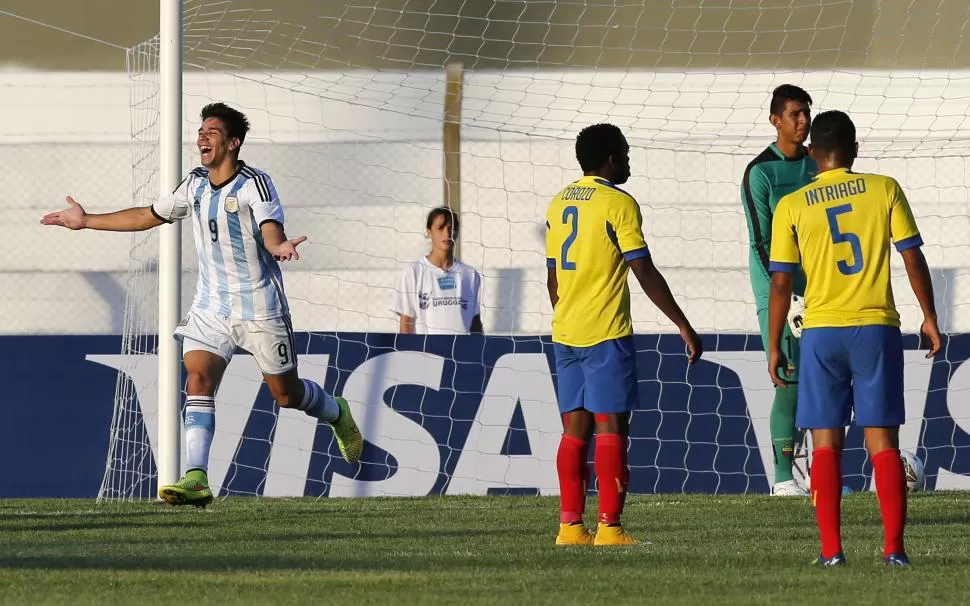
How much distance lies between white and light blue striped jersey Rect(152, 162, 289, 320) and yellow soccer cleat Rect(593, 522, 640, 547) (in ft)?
8.22

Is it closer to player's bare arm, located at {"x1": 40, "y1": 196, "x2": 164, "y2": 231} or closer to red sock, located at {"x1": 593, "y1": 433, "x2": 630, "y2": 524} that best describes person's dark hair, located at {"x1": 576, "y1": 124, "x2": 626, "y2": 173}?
red sock, located at {"x1": 593, "y1": 433, "x2": 630, "y2": 524}

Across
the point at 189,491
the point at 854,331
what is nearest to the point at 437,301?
the point at 189,491

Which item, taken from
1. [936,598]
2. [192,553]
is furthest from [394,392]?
[936,598]

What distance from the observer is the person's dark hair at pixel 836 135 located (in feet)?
19.4

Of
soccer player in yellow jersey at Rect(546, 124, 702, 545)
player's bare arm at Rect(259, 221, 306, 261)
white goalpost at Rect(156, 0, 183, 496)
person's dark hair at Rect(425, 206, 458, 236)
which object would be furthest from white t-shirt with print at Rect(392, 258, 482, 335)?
soccer player in yellow jersey at Rect(546, 124, 702, 545)

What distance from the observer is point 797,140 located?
8930mm

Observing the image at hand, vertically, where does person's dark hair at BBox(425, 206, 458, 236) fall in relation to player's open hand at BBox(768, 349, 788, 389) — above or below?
above

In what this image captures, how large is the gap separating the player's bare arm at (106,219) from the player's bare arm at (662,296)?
2975 millimetres

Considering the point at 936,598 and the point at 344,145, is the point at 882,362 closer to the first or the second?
the point at 936,598

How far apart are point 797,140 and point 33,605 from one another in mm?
5189

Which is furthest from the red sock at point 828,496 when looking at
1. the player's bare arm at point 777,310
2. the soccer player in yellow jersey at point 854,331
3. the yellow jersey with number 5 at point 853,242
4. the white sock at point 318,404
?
the white sock at point 318,404

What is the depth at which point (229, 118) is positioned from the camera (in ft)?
27.6

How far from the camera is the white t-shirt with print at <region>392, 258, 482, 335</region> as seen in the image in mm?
11508

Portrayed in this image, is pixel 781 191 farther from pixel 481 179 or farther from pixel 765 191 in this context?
pixel 481 179
